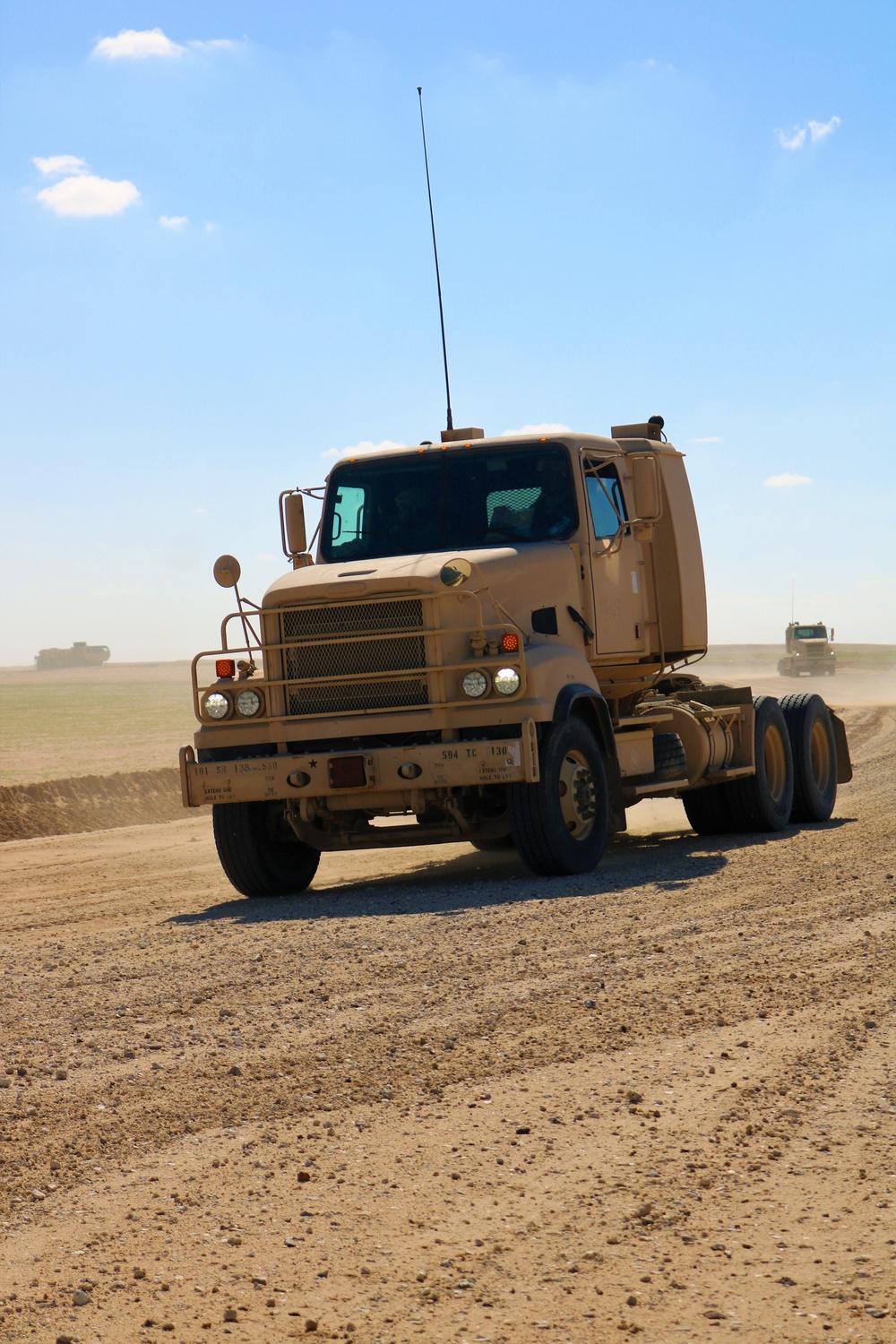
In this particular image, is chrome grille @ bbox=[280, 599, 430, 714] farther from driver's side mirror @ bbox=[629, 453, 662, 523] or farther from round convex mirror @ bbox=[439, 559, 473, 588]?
driver's side mirror @ bbox=[629, 453, 662, 523]

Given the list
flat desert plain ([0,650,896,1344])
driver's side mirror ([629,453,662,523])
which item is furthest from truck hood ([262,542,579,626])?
flat desert plain ([0,650,896,1344])

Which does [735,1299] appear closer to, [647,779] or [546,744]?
[546,744]

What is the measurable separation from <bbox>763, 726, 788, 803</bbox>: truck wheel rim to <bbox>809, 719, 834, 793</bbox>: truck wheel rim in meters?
0.69

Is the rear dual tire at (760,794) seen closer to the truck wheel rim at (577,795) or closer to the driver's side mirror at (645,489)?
the driver's side mirror at (645,489)

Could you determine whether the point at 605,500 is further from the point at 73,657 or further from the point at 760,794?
the point at 73,657

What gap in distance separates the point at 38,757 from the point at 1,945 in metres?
21.4

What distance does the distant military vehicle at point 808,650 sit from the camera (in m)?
72.1

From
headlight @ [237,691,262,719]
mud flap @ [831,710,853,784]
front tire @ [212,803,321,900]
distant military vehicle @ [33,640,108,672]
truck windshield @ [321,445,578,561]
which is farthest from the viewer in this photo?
distant military vehicle @ [33,640,108,672]

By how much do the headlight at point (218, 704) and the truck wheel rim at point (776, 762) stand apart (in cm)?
644

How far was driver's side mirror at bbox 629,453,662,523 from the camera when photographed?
41.1ft

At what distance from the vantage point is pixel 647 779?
13.0 meters

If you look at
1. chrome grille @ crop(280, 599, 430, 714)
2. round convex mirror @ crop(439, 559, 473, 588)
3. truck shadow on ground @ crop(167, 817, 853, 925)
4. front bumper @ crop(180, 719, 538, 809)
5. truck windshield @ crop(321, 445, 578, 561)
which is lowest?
truck shadow on ground @ crop(167, 817, 853, 925)

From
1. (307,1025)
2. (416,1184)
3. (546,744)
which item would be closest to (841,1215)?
(416,1184)

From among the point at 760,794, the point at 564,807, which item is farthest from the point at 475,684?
the point at 760,794
